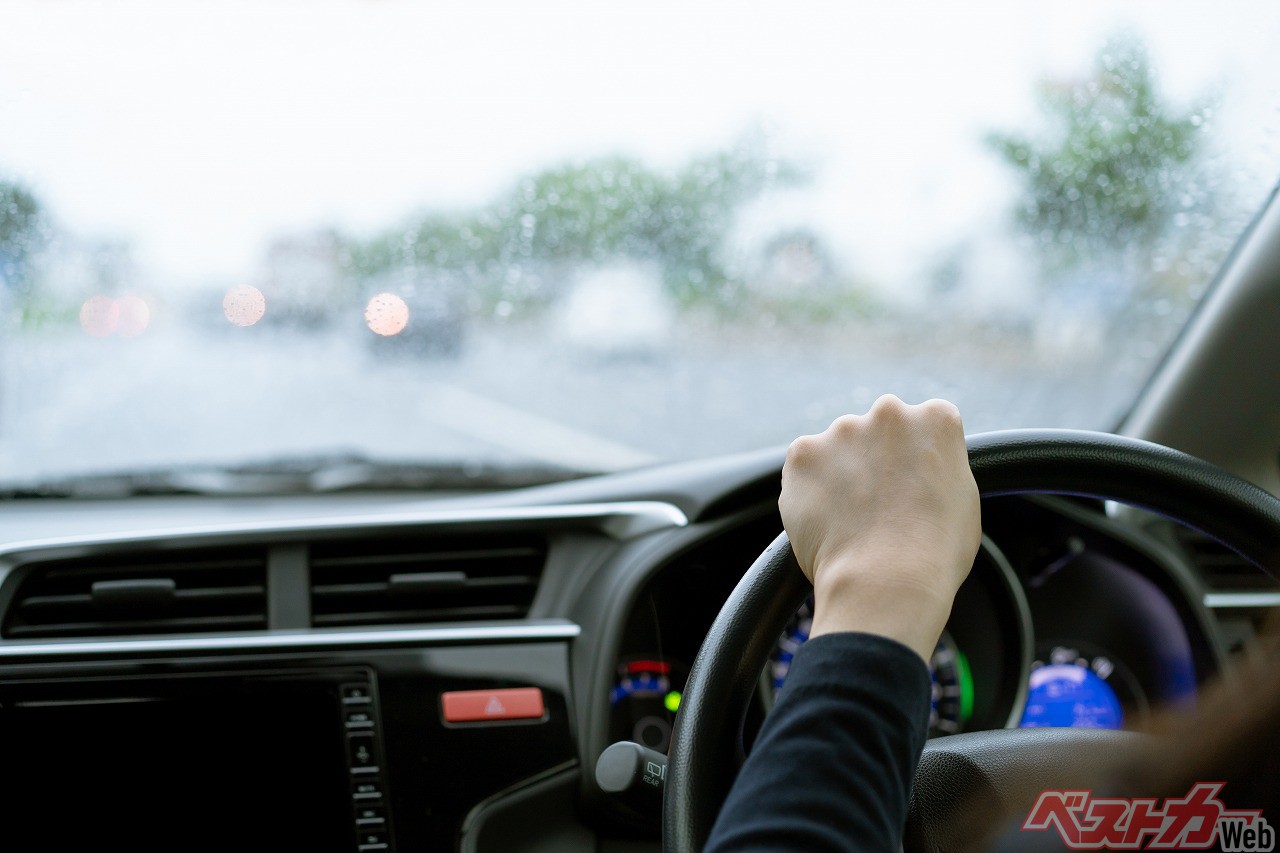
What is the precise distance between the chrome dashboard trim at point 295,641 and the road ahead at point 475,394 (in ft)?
1.75

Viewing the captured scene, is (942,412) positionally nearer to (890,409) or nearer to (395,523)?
(890,409)

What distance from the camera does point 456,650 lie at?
1.98 m

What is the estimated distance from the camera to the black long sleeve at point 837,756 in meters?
0.78

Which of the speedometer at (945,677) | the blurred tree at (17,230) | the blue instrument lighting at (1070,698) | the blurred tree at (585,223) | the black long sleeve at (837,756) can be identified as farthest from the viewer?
the blurred tree at (585,223)

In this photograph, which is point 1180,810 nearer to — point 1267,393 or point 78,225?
point 1267,393

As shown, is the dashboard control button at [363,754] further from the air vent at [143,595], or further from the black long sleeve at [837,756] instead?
the black long sleeve at [837,756]

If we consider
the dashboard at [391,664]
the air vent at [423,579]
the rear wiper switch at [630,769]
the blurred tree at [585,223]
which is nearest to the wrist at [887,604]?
the rear wiper switch at [630,769]

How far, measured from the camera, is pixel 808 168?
7.98 feet

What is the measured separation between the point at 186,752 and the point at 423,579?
523 mm

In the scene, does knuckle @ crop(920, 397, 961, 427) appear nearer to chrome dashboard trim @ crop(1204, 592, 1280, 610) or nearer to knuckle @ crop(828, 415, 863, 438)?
knuckle @ crop(828, 415, 863, 438)

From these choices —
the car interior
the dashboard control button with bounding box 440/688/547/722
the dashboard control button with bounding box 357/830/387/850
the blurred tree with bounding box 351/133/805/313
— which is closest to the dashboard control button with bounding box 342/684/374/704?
the car interior

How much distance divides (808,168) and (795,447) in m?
1.54

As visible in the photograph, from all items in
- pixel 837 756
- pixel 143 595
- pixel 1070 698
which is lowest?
pixel 1070 698

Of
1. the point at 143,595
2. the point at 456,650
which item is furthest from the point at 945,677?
the point at 143,595
